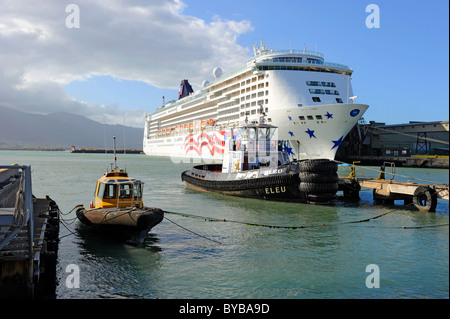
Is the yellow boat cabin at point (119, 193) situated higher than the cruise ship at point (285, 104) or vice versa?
the cruise ship at point (285, 104)

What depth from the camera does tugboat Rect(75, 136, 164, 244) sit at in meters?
10.2

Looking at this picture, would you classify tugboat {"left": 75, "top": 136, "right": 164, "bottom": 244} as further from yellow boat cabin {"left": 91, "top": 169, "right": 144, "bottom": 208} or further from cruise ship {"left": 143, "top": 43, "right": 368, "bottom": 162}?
cruise ship {"left": 143, "top": 43, "right": 368, "bottom": 162}

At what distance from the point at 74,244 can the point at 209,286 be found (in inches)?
219

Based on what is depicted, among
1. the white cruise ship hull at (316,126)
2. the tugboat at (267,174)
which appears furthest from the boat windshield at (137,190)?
the white cruise ship hull at (316,126)

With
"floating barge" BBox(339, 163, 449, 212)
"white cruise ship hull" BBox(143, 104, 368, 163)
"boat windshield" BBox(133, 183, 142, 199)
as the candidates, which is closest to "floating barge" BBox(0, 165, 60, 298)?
"boat windshield" BBox(133, 183, 142, 199)

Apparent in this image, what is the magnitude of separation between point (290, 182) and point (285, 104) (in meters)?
24.9

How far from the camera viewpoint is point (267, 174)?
1897cm

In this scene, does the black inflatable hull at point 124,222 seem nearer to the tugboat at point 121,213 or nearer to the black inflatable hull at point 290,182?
the tugboat at point 121,213

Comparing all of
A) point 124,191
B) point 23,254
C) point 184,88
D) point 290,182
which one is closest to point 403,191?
point 290,182

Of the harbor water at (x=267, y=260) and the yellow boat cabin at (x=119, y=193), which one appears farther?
the yellow boat cabin at (x=119, y=193)

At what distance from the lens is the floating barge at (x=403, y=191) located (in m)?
15.9

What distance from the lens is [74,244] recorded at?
11078 millimetres

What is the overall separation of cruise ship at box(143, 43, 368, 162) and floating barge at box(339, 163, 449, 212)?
15.7ft
